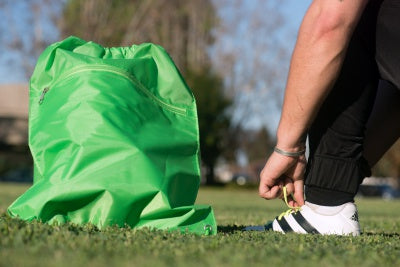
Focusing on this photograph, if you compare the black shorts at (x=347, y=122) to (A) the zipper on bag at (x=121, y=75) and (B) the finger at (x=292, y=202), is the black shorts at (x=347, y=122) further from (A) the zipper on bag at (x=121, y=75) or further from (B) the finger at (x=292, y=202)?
(A) the zipper on bag at (x=121, y=75)

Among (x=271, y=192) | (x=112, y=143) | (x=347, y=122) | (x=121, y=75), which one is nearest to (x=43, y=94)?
(x=121, y=75)

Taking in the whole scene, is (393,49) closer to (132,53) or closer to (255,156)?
(132,53)

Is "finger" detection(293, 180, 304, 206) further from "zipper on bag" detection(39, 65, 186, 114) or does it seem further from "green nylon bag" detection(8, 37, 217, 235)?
"zipper on bag" detection(39, 65, 186, 114)

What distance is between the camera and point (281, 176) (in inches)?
111

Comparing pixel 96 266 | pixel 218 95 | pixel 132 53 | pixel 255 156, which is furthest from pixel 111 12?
pixel 255 156

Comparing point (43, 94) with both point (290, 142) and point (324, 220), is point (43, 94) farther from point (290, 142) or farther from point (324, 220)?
point (324, 220)

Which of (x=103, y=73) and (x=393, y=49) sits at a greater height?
(x=393, y=49)

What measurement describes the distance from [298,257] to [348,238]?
78 cm

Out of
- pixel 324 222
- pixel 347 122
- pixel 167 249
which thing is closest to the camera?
pixel 167 249

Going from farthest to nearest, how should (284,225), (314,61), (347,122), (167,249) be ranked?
(284,225), (347,122), (314,61), (167,249)

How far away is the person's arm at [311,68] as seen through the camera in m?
2.38

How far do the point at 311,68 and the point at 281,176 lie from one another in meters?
0.62

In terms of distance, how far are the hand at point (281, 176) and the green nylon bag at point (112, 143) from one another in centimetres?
31

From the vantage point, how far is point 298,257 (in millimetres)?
1973
